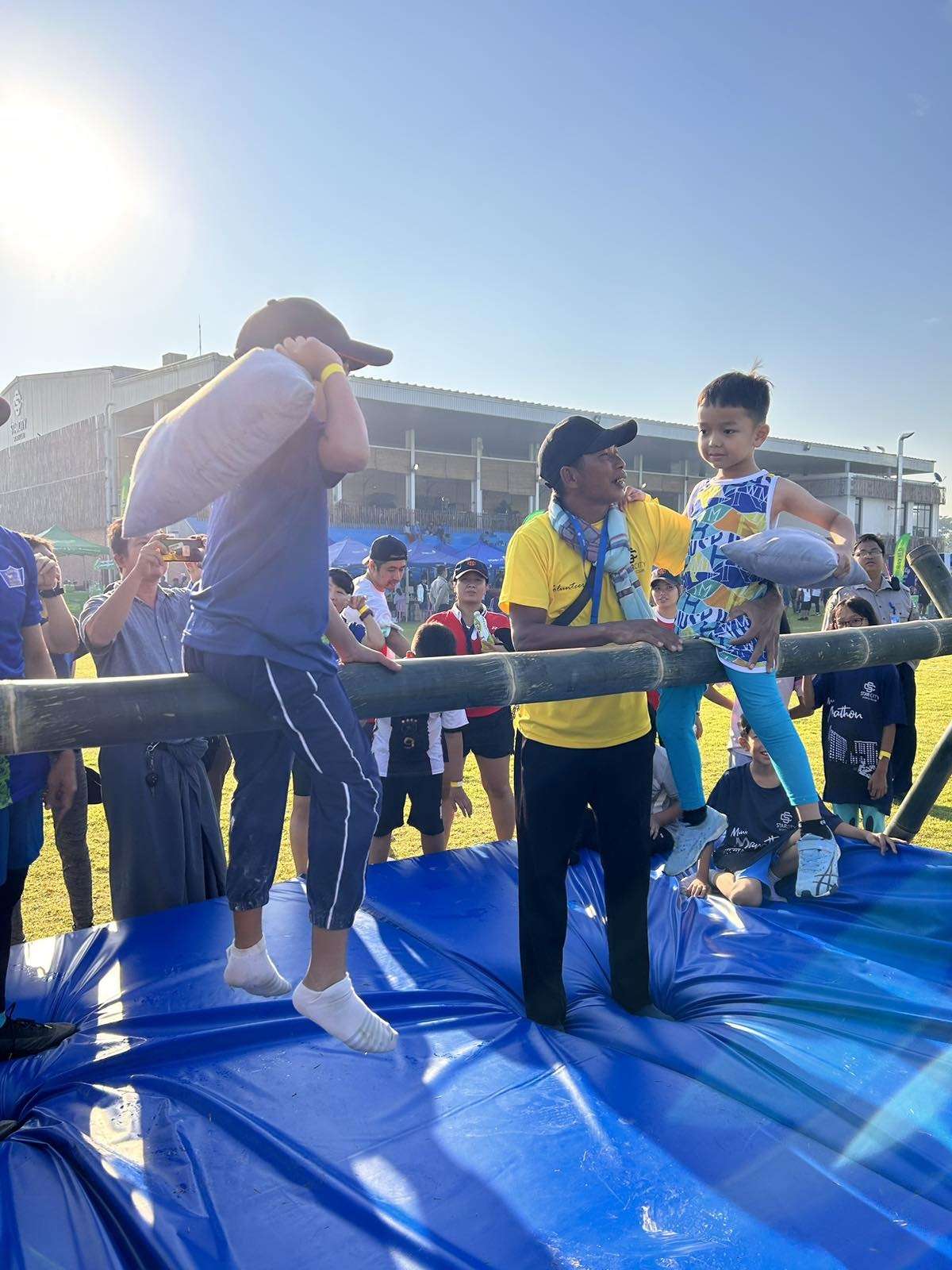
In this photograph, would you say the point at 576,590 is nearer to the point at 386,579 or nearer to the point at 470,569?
the point at 470,569

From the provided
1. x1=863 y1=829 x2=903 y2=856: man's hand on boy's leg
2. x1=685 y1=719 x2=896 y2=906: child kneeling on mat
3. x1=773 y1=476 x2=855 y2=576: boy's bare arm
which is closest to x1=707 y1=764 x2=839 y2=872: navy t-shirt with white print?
x1=685 y1=719 x2=896 y2=906: child kneeling on mat

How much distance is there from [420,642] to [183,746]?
5.29 ft

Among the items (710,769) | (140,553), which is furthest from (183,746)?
(710,769)

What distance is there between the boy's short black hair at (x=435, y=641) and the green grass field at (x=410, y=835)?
1703mm

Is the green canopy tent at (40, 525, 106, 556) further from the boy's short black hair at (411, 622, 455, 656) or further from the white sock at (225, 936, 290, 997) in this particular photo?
the white sock at (225, 936, 290, 997)

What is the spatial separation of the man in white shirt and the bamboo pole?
2905 mm

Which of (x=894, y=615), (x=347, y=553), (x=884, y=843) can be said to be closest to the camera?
(x=884, y=843)

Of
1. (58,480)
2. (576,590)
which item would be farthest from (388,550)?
(58,480)

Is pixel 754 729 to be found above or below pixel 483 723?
above

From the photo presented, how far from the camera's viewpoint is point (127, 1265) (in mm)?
1782

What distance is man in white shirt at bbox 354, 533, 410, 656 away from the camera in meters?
5.60

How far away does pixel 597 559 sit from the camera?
2.76 meters

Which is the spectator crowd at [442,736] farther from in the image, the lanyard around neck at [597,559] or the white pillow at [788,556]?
the white pillow at [788,556]

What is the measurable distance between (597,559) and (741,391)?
725mm
